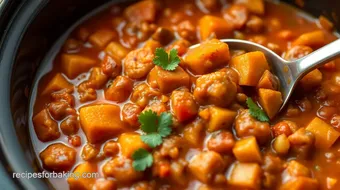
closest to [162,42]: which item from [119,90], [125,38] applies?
[125,38]

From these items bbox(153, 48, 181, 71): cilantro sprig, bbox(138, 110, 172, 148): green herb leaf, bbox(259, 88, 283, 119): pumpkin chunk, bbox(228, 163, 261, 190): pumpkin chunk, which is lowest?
bbox(228, 163, 261, 190): pumpkin chunk

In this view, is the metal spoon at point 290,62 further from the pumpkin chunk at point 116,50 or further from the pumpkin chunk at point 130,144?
the pumpkin chunk at point 130,144

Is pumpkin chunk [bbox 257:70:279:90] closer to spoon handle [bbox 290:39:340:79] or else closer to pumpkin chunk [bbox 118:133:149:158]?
spoon handle [bbox 290:39:340:79]

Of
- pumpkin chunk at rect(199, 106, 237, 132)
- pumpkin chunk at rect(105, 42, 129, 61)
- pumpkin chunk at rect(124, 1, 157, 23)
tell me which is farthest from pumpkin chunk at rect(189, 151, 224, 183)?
pumpkin chunk at rect(124, 1, 157, 23)

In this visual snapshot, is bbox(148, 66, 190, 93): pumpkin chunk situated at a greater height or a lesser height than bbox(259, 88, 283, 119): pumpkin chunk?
greater

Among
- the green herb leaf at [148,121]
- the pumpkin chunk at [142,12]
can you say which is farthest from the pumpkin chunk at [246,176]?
the pumpkin chunk at [142,12]

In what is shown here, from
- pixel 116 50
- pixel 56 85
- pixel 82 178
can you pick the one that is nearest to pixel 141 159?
pixel 82 178

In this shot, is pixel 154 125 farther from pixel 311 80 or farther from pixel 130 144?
pixel 311 80
